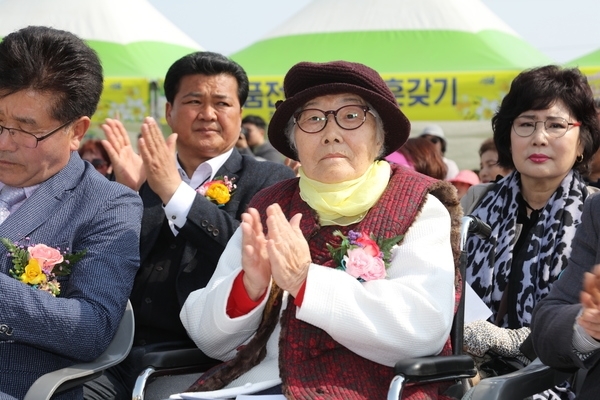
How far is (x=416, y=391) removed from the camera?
3137 millimetres

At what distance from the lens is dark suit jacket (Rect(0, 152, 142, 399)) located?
3.16 meters

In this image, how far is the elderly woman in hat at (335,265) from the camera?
121 inches

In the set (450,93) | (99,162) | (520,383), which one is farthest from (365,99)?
(450,93)

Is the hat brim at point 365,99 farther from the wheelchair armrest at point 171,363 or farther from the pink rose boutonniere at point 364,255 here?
the wheelchair armrest at point 171,363

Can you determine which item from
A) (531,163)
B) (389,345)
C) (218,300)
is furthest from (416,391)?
(531,163)

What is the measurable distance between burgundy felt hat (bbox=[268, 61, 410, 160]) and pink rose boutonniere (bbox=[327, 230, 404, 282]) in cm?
52

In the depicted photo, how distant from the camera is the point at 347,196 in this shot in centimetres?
340

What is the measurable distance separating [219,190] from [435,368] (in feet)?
5.58

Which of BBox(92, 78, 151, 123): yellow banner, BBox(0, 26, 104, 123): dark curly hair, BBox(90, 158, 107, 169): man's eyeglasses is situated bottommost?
BBox(90, 158, 107, 169): man's eyeglasses

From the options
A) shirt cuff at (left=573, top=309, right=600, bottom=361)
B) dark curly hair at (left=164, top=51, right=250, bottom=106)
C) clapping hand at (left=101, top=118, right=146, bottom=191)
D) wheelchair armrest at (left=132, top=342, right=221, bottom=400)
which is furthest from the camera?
dark curly hair at (left=164, top=51, right=250, bottom=106)

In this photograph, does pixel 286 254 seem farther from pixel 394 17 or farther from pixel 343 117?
pixel 394 17

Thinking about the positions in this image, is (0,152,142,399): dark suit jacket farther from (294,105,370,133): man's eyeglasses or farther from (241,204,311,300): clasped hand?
(294,105,370,133): man's eyeglasses

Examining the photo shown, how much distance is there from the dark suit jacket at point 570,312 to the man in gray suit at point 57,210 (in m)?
1.55

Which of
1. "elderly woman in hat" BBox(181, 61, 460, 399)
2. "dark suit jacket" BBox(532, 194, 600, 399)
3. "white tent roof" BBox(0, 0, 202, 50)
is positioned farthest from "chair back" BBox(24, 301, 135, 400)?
"white tent roof" BBox(0, 0, 202, 50)
